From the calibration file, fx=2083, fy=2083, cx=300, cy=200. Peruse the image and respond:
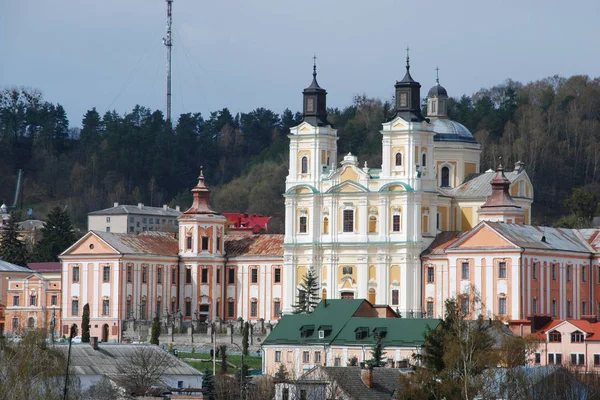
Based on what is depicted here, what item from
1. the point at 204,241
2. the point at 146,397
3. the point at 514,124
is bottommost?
the point at 146,397

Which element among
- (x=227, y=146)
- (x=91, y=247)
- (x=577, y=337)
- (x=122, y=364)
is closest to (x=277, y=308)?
(x=91, y=247)

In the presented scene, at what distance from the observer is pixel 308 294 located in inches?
4505

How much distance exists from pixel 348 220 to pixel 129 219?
5522 centimetres

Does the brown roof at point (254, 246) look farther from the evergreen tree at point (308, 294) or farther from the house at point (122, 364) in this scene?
the house at point (122, 364)

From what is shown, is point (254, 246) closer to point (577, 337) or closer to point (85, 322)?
point (85, 322)

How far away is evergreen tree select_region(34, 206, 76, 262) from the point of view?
479 ft

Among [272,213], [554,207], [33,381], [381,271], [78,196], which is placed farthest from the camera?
[78,196]

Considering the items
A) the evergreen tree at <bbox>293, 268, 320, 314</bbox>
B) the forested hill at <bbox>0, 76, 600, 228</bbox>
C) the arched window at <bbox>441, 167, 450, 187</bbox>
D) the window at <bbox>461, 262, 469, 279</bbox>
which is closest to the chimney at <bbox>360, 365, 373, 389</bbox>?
the evergreen tree at <bbox>293, 268, 320, 314</bbox>

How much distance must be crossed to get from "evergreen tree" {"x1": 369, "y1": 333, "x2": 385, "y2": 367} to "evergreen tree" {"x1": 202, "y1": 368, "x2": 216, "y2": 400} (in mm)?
6461

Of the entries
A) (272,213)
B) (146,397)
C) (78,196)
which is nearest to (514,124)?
(272,213)

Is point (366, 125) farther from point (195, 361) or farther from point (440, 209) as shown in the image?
point (195, 361)

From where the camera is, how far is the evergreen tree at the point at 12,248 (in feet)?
456

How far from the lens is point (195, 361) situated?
10362 centimetres

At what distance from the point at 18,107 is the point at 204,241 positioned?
76368mm
